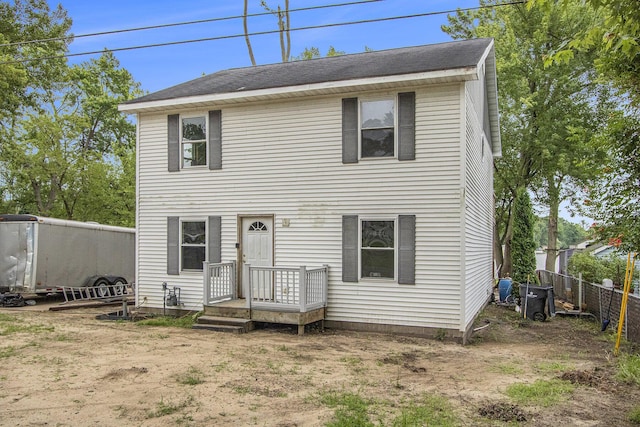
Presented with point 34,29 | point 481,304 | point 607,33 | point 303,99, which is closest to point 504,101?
point 481,304

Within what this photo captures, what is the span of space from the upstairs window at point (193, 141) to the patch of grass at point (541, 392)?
8.77 m

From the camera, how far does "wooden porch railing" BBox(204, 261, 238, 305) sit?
11255 mm

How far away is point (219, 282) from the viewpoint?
11602mm

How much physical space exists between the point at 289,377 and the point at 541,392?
328cm

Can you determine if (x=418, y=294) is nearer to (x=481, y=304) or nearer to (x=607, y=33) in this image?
(x=481, y=304)

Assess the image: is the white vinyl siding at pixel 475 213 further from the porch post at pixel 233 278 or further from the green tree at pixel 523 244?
the porch post at pixel 233 278

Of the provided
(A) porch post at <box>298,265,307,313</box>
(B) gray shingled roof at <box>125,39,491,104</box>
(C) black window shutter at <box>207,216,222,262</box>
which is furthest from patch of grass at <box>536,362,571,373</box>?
(C) black window shutter at <box>207,216,222,262</box>

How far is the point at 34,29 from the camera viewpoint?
1064 inches

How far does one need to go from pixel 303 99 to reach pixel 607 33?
720 centimetres

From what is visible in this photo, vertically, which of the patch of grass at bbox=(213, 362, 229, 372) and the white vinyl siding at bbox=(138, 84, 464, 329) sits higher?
the white vinyl siding at bbox=(138, 84, 464, 329)

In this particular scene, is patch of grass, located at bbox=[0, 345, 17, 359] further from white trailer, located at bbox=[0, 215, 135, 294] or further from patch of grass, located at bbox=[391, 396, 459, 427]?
white trailer, located at bbox=[0, 215, 135, 294]

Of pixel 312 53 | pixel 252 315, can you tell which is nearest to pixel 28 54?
pixel 312 53

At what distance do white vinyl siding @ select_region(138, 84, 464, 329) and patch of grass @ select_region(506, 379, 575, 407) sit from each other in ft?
10.7

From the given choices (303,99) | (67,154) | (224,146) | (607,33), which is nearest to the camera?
(607,33)
